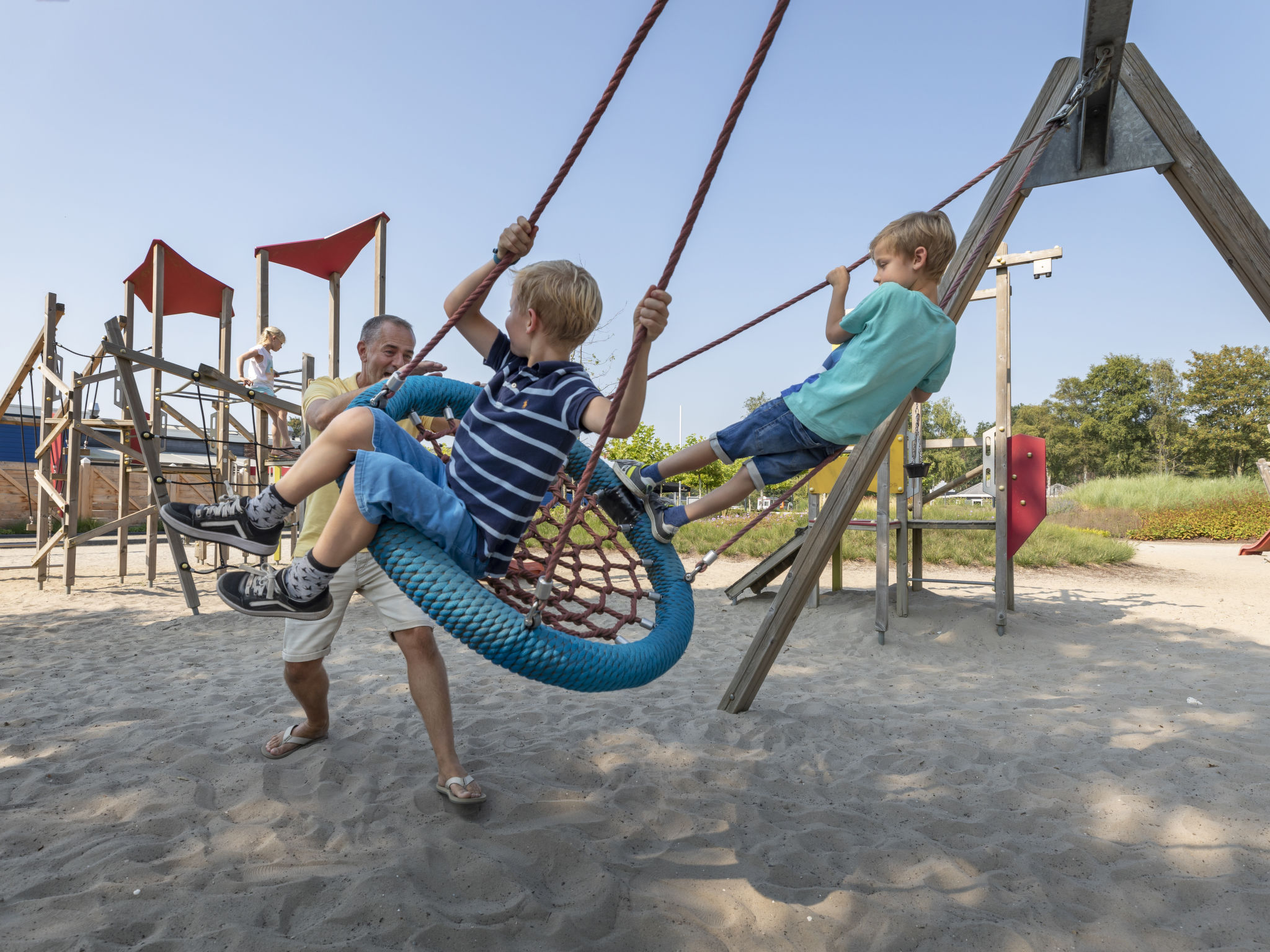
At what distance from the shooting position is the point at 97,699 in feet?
12.1

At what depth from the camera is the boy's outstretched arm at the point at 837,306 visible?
2688mm

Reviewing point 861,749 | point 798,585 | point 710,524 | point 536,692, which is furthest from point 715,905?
point 710,524

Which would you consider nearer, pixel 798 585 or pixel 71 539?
pixel 798 585

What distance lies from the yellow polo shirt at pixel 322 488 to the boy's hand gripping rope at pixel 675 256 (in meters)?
0.86

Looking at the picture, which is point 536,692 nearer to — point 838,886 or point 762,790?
point 762,790

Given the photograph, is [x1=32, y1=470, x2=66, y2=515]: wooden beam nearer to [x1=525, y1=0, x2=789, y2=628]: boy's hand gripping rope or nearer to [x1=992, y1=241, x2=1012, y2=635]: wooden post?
[x1=525, y1=0, x2=789, y2=628]: boy's hand gripping rope

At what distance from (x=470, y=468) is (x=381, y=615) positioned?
3.55ft

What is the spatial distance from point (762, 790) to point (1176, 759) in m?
1.80

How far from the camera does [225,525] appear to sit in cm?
216

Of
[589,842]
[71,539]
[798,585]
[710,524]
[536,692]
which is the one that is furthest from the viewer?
[710,524]

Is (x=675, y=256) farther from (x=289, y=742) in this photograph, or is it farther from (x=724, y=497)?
(x=289, y=742)

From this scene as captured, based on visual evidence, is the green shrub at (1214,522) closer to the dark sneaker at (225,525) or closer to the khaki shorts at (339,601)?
the khaki shorts at (339,601)

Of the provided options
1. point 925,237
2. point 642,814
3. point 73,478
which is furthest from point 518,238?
point 73,478

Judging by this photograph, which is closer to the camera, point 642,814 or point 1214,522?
point 642,814
